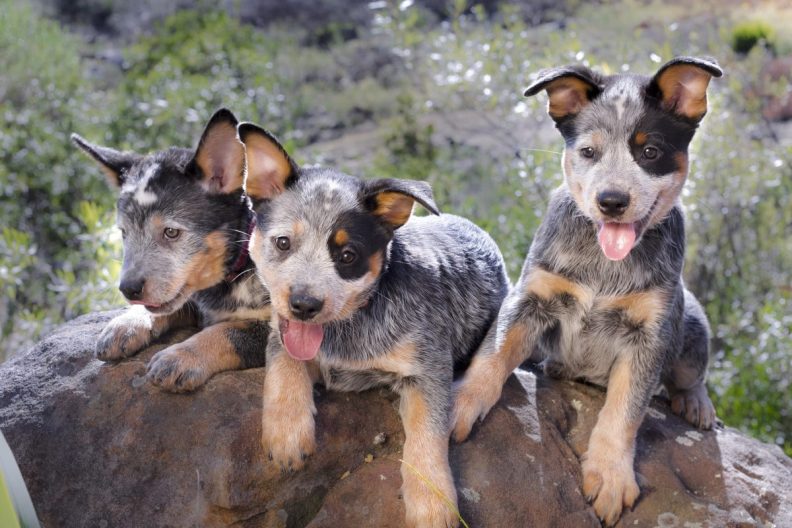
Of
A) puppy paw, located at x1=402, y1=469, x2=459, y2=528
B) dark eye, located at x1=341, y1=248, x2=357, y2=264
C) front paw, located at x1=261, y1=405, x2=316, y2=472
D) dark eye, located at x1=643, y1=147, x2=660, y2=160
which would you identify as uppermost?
dark eye, located at x1=643, y1=147, x2=660, y2=160

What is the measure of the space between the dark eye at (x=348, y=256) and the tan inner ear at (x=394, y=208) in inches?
10.8

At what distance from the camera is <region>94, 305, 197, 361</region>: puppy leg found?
5125 millimetres

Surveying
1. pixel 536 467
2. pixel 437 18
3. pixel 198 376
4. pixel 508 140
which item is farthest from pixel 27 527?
pixel 437 18

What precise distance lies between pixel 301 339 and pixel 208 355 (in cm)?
68

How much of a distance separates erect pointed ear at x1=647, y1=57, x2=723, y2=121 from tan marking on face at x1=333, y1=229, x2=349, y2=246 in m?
1.80

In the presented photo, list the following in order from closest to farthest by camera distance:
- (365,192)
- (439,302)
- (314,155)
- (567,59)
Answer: (365,192)
(439,302)
(567,59)
(314,155)

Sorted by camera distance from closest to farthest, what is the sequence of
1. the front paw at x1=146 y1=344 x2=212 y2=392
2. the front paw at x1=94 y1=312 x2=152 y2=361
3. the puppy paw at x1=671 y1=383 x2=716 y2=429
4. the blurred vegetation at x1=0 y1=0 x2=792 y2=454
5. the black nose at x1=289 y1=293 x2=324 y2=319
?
the black nose at x1=289 y1=293 x2=324 y2=319 → the front paw at x1=146 y1=344 x2=212 y2=392 → the front paw at x1=94 y1=312 x2=152 y2=361 → the puppy paw at x1=671 y1=383 x2=716 y2=429 → the blurred vegetation at x1=0 y1=0 x2=792 y2=454

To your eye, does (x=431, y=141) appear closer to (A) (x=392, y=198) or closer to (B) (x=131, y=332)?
(B) (x=131, y=332)

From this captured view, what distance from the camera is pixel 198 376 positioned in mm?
4871

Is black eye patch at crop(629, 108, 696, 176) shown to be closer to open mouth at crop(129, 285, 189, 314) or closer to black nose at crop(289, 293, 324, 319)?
black nose at crop(289, 293, 324, 319)

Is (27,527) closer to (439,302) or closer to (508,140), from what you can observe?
(439,302)

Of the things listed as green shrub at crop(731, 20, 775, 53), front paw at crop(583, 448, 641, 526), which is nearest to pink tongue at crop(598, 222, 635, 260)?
front paw at crop(583, 448, 641, 526)

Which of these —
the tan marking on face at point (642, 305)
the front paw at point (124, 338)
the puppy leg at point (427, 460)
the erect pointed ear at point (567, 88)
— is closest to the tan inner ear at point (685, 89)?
the erect pointed ear at point (567, 88)

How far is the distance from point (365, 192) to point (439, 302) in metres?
0.87
